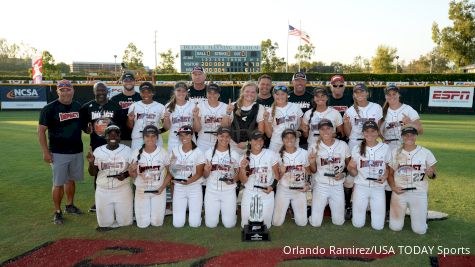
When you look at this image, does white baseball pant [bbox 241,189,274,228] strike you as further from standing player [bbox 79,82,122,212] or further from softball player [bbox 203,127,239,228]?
standing player [bbox 79,82,122,212]

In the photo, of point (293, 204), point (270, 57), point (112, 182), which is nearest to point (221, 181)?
point (293, 204)

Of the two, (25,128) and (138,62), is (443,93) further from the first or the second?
Result: (138,62)

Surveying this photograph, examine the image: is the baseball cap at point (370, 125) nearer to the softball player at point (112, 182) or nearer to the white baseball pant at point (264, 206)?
the white baseball pant at point (264, 206)

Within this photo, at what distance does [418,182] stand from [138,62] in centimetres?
5587

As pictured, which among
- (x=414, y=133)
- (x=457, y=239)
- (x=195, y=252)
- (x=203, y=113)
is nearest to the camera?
(x=195, y=252)

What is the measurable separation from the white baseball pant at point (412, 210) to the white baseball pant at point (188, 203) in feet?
8.42

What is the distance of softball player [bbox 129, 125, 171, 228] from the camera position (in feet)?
16.1

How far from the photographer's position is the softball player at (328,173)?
4973 mm

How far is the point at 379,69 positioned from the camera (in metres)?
53.7

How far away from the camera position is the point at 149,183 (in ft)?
16.3

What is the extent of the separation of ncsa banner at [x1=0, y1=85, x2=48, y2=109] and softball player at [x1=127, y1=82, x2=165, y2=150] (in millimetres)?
19700

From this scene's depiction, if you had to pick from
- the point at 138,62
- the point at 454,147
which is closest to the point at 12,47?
the point at 138,62

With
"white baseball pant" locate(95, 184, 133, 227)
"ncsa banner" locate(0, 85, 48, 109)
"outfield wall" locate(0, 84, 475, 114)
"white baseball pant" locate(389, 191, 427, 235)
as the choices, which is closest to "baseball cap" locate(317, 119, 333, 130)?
"white baseball pant" locate(389, 191, 427, 235)

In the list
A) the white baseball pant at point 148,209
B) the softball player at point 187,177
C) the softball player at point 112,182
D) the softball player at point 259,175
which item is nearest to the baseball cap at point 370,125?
the softball player at point 259,175
